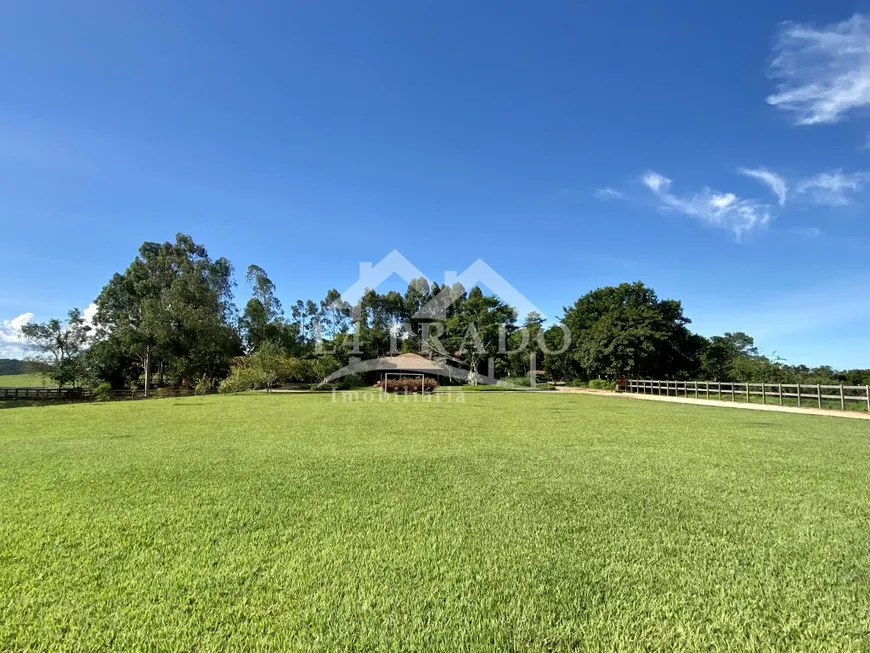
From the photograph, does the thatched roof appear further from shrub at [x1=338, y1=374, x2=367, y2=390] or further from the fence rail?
the fence rail

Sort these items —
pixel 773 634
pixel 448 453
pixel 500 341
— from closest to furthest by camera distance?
pixel 773 634, pixel 448 453, pixel 500 341

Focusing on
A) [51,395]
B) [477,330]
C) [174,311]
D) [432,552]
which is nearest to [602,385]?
[477,330]

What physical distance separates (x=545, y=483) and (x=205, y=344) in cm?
3537

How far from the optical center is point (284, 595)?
90.0 inches

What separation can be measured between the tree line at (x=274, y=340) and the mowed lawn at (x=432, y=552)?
980 inches

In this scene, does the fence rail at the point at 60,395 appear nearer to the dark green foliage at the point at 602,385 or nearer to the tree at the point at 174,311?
the tree at the point at 174,311

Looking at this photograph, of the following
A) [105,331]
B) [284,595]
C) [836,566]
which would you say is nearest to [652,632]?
[836,566]

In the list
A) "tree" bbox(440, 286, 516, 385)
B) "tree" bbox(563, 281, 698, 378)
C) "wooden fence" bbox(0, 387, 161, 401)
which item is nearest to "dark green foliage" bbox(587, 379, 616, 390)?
"tree" bbox(563, 281, 698, 378)

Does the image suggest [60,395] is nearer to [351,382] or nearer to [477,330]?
[351,382]

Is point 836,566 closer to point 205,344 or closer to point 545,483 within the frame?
point 545,483

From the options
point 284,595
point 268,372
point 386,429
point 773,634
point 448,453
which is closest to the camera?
point 773,634

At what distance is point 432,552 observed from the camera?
9.28ft

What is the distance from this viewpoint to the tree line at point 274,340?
32938 millimetres

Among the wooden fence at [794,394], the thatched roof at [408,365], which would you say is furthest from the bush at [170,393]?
the wooden fence at [794,394]
